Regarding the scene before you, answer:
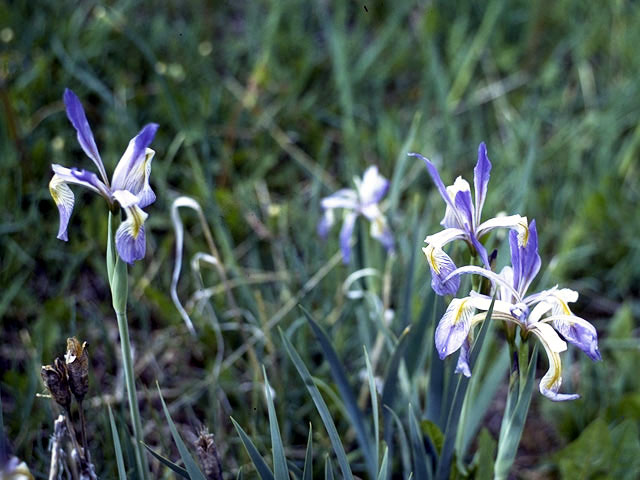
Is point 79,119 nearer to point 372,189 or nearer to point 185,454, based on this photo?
point 185,454

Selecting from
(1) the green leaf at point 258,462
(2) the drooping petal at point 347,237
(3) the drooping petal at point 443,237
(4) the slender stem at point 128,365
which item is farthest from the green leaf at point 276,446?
(2) the drooping petal at point 347,237

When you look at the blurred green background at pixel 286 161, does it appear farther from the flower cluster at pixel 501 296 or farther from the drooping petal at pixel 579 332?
the drooping petal at pixel 579 332

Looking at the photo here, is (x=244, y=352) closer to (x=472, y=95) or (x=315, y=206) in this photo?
(x=315, y=206)

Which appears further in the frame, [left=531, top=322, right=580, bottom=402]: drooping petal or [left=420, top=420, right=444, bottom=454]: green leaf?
[left=420, top=420, right=444, bottom=454]: green leaf

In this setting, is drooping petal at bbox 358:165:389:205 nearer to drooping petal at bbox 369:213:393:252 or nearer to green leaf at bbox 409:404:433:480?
drooping petal at bbox 369:213:393:252

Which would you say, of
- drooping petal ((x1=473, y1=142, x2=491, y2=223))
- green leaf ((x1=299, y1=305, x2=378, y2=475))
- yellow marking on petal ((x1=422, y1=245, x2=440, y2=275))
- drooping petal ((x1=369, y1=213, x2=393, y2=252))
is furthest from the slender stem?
drooping petal ((x1=369, y1=213, x2=393, y2=252))
